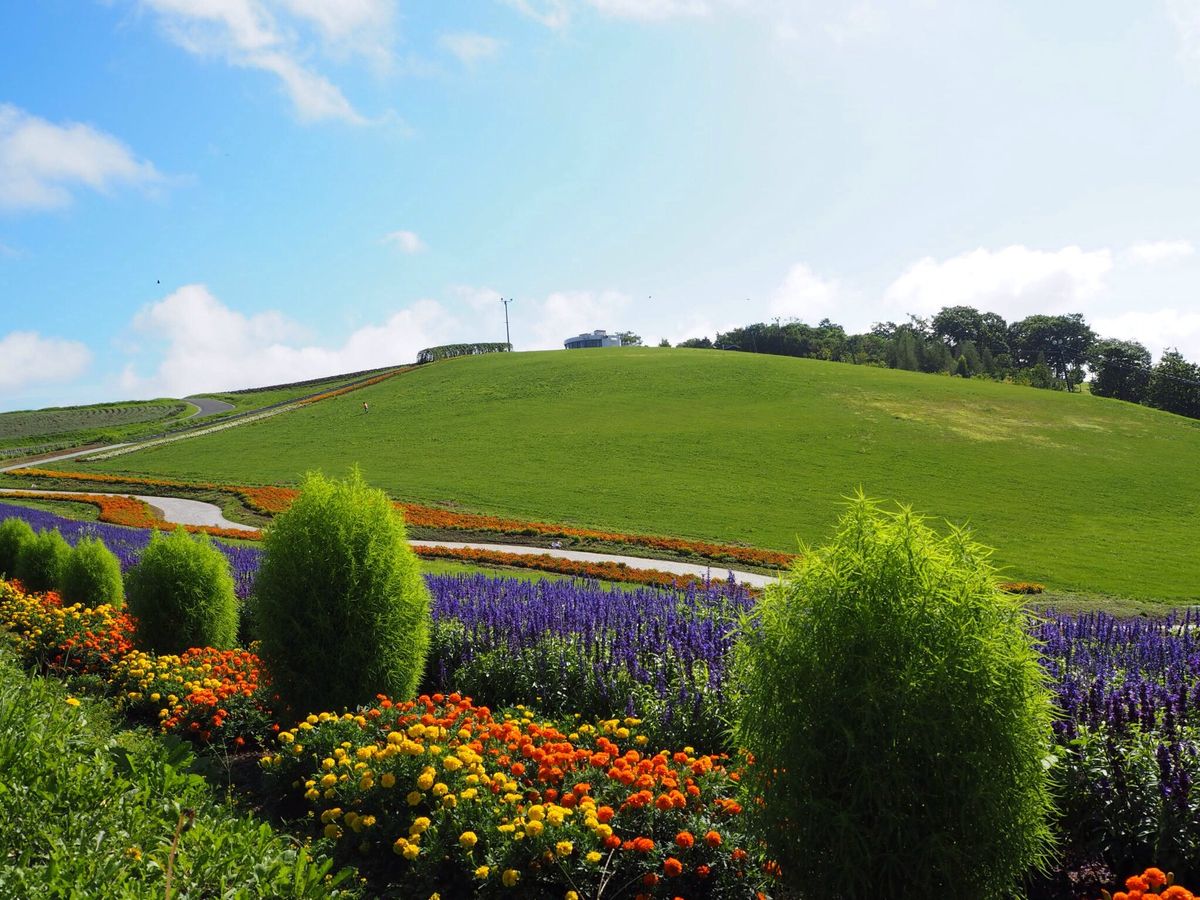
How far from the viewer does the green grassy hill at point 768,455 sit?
26.3 m

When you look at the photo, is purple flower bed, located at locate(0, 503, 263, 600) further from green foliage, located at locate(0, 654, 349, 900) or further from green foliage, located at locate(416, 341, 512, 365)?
green foliage, located at locate(416, 341, 512, 365)

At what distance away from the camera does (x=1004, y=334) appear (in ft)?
351

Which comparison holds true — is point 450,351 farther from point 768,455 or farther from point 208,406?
point 768,455

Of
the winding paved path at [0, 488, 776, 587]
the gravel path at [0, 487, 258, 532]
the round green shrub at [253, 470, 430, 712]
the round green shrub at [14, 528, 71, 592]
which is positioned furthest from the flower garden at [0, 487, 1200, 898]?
the gravel path at [0, 487, 258, 532]

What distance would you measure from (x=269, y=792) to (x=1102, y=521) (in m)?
30.0

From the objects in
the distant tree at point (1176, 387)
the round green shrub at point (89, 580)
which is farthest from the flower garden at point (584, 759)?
the distant tree at point (1176, 387)

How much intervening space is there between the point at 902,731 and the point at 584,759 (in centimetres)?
264

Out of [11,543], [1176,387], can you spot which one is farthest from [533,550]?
[1176,387]

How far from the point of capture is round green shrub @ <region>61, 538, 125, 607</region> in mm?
12242

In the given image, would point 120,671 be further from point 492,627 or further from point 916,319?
point 916,319

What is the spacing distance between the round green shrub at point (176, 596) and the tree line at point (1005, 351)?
258 ft

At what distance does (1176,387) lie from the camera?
67.9m

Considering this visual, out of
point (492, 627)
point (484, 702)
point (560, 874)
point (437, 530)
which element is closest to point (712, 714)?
point (560, 874)

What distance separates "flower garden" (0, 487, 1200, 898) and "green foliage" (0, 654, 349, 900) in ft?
4.00
